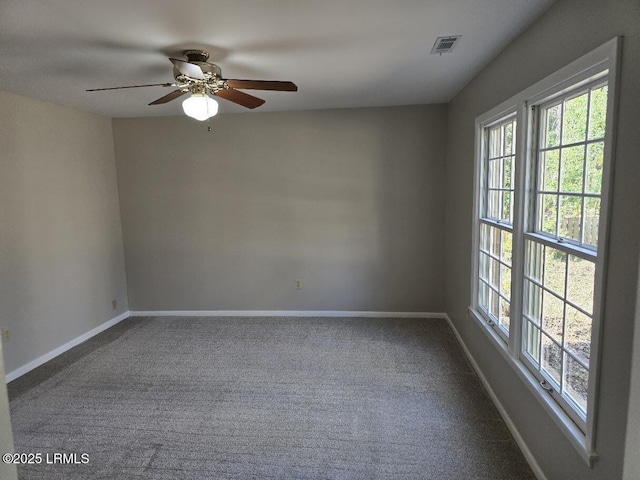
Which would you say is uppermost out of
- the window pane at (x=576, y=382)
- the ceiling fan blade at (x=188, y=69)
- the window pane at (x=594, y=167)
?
the ceiling fan blade at (x=188, y=69)

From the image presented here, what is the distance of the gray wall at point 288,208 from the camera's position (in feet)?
14.3

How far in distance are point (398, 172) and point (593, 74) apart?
9.15 ft

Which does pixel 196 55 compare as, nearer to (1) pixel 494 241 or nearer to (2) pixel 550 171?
(2) pixel 550 171

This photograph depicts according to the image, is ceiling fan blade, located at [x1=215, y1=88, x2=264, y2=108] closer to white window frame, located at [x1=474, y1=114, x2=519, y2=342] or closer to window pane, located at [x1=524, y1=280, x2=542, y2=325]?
white window frame, located at [x1=474, y1=114, x2=519, y2=342]

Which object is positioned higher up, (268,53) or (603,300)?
(268,53)

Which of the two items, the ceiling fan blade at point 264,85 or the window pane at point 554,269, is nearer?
the window pane at point 554,269

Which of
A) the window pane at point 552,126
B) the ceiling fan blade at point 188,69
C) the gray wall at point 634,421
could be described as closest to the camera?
the gray wall at point 634,421

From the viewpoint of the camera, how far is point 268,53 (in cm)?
247

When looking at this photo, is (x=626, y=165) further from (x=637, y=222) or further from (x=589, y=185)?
(x=589, y=185)

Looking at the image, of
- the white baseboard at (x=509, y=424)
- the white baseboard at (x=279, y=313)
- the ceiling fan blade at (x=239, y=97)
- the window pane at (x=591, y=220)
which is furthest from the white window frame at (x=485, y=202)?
the ceiling fan blade at (x=239, y=97)

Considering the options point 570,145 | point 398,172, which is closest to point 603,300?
point 570,145

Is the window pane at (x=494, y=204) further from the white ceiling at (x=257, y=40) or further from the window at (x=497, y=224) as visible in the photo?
the white ceiling at (x=257, y=40)

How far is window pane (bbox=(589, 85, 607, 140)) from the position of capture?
5.10 feet

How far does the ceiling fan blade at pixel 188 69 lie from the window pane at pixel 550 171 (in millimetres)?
2059
